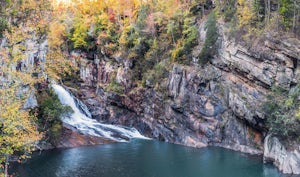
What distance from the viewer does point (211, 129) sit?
4712 cm

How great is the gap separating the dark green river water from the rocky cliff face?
275 cm

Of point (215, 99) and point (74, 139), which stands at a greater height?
point (215, 99)

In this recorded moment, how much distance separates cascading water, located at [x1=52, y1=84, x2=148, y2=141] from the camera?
164 feet

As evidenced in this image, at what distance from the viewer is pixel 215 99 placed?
47.2 m

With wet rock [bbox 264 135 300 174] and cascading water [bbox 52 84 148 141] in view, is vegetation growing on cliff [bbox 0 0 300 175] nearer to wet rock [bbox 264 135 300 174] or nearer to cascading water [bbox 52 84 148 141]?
wet rock [bbox 264 135 300 174]

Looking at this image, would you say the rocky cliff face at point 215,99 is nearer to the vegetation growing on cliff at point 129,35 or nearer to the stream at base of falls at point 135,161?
the vegetation growing on cliff at point 129,35

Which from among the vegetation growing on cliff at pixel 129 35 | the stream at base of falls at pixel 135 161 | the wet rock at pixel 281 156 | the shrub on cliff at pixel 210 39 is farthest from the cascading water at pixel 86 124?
the wet rock at pixel 281 156

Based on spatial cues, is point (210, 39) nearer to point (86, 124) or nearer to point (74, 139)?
point (86, 124)

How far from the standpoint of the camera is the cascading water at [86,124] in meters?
50.1

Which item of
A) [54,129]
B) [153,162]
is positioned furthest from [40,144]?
[153,162]

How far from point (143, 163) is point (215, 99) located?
15.1 m

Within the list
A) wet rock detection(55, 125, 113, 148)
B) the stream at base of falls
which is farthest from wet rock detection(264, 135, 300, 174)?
wet rock detection(55, 125, 113, 148)

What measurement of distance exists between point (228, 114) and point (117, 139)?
53.1ft

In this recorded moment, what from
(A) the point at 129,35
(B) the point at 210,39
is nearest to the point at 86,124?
(A) the point at 129,35
